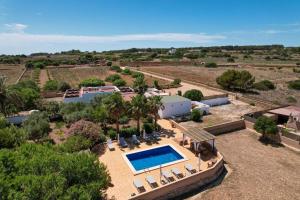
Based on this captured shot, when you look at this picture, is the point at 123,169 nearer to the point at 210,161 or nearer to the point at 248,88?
the point at 210,161

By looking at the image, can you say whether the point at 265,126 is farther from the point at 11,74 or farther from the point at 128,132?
the point at 11,74

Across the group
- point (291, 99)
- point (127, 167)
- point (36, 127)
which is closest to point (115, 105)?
point (127, 167)

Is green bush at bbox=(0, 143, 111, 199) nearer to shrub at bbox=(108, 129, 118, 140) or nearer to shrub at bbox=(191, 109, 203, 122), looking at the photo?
shrub at bbox=(108, 129, 118, 140)

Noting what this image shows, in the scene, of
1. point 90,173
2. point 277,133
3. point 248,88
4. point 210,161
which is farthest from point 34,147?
point 248,88

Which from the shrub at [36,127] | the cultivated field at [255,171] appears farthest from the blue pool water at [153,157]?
the shrub at [36,127]

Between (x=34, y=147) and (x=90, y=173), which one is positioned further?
(x=34, y=147)
